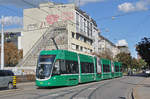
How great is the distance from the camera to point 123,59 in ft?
284

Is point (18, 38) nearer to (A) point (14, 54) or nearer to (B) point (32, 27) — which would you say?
(A) point (14, 54)

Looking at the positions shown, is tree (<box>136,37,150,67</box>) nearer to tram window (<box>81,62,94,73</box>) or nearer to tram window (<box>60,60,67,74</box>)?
tram window (<box>81,62,94,73</box>)

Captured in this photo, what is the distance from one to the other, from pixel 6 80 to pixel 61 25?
33887 millimetres

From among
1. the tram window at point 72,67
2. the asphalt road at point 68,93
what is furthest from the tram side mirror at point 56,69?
the tram window at point 72,67

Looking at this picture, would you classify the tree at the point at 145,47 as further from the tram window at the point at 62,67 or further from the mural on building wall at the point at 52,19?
the tram window at the point at 62,67

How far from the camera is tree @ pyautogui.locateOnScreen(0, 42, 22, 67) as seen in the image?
71.6m

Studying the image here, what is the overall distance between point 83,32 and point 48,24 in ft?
29.4

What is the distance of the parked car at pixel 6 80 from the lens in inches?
770

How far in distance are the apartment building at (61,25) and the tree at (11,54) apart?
14.2 meters

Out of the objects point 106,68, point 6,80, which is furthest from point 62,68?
point 106,68

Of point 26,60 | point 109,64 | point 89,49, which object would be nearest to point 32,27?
point 26,60

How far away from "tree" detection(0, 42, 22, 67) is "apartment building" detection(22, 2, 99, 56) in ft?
46.7

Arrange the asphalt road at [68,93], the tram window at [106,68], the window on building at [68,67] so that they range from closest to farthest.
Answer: the asphalt road at [68,93]
the window on building at [68,67]
the tram window at [106,68]

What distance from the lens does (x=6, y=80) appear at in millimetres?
20000
